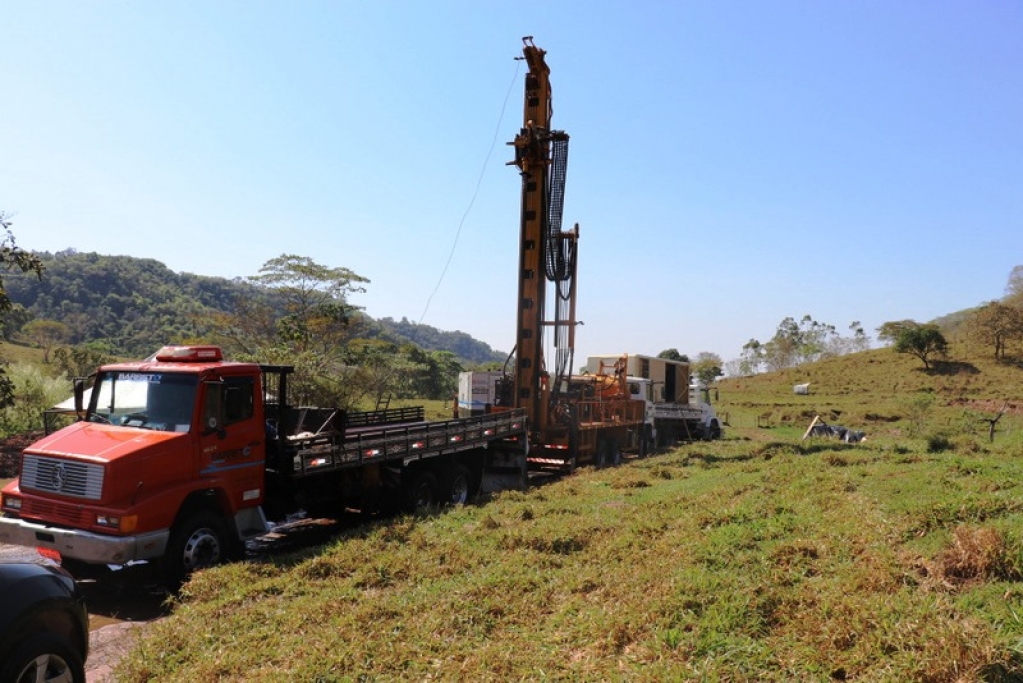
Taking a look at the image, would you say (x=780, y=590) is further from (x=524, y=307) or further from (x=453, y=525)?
(x=524, y=307)

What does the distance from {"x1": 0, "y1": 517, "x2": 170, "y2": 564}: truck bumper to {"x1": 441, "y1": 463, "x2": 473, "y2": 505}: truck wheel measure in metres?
5.51

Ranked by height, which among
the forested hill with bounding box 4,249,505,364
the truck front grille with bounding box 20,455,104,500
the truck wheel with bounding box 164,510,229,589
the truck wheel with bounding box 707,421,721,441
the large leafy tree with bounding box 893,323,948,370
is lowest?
the truck wheel with bounding box 164,510,229,589

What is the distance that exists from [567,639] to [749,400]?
55784mm

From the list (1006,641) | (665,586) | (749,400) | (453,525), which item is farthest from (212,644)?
(749,400)

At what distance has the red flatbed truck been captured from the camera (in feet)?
24.6

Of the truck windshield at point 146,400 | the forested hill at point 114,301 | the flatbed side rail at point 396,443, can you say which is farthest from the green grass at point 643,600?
the forested hill at point 114,301

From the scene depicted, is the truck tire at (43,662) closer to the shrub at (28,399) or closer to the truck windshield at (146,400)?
the truck windshield at (146,400)

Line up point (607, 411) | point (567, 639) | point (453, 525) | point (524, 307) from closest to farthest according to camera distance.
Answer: point (567, 639) → point (453, 525) → point (524, 307) → point (607, 411)

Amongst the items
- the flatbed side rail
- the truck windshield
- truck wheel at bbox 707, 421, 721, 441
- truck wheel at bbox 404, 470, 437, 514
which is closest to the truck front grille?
the truck windshield

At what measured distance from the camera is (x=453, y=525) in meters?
9.82

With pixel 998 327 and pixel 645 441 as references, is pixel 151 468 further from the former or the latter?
pixel 998 327

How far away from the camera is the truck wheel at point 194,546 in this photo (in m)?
7.85

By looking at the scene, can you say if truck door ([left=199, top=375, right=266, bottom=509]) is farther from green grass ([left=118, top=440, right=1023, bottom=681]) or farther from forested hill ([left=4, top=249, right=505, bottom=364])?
forested hill ([left=4, top=249, right=505, bottom=364])

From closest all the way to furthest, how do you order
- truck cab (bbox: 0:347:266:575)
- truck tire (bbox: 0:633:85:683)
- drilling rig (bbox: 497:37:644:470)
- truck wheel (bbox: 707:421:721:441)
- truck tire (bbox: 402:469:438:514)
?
truck tire (bbox: 0:633:85:683) < truck cab (bbox: 0:347:266:575) < truck tire (bbox: 402:469:438:514) < drilling rig (bbox: 497:37:644:470) < truck wheel (bbox: 707:421:721:441)
